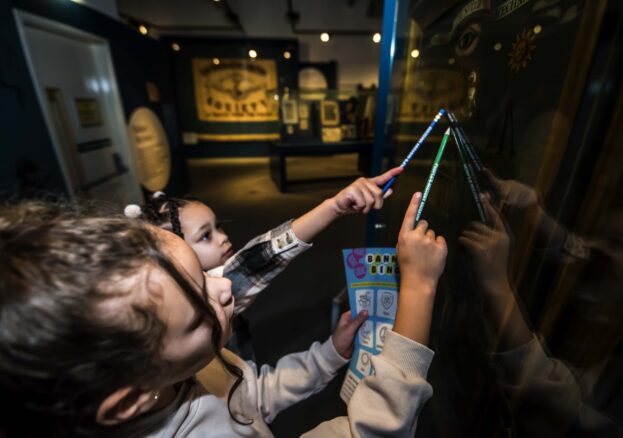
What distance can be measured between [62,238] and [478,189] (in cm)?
66

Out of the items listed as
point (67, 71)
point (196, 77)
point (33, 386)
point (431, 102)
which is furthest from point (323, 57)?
point (33, 386)

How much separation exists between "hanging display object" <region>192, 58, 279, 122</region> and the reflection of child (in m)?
5.48

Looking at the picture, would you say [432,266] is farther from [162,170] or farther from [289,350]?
[162,170]

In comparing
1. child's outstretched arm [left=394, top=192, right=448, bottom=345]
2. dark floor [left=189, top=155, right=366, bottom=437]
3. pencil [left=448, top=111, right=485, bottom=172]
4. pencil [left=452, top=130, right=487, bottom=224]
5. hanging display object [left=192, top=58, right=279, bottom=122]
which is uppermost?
hanging display object [left=192, top=58, right=279, bottom=122]

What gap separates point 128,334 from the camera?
0.32m

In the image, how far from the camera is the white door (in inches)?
68.3

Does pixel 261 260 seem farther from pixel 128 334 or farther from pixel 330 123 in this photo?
pixel 330 123

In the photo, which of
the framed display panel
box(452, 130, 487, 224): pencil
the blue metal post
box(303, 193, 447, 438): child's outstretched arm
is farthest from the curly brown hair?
the framed display panel

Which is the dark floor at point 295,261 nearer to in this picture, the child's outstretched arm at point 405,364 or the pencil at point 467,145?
the child's outstretched arm at point 405,364

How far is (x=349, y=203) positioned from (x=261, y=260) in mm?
294

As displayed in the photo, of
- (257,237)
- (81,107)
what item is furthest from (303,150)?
(257,237)

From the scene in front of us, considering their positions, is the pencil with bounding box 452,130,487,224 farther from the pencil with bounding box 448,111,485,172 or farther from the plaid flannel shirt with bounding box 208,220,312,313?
the plaid flannel shirt with bounding box 208,220,312,313

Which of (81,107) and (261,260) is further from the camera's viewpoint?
(81,107)

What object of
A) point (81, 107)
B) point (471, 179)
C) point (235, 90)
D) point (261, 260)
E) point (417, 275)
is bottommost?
point (261, 260)
